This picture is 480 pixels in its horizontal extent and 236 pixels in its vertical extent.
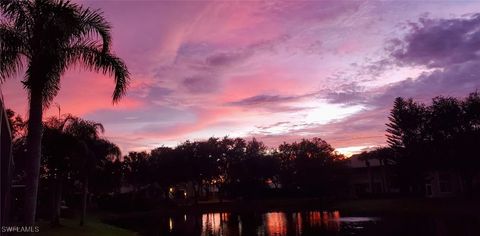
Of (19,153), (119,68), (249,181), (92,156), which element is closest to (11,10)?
(119,68)

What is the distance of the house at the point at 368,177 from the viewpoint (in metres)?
98.0

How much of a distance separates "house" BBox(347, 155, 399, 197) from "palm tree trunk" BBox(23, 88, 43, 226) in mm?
84125

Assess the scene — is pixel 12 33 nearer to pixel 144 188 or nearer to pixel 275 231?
pixel 275 231

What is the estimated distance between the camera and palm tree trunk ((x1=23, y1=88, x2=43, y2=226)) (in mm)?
16469

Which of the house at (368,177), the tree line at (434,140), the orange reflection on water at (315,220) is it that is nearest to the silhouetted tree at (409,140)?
the tree line at (434,140)

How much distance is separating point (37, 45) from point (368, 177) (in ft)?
308

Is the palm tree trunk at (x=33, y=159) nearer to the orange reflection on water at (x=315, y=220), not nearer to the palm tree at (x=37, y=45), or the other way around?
the palm tree at (x=37, y=45)

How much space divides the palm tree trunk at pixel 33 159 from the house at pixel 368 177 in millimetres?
84125

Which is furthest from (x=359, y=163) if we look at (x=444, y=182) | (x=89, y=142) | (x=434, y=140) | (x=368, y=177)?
(x=89, y=142)

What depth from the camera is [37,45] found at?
16922mm

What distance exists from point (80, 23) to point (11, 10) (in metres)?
2.20

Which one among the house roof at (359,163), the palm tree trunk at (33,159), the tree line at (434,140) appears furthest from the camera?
the house roof at (359,163)

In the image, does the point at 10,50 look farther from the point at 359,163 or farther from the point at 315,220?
the point at 359,163

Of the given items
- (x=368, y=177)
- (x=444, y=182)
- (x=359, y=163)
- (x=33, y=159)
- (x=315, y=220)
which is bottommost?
(x=315, y=220)
